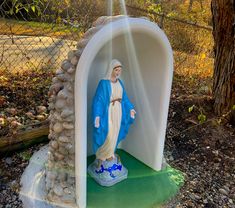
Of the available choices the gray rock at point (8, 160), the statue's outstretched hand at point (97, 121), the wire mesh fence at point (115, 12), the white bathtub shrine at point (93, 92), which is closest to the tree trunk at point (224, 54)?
the wire mesh fence at point (115, 12)

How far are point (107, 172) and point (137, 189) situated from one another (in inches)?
12.2

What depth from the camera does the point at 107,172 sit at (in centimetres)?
288

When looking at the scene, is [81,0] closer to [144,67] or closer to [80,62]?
[144,67]

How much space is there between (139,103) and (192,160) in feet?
3.62

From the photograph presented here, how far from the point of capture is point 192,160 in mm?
3670

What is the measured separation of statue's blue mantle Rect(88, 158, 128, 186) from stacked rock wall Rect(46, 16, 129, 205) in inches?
12.5

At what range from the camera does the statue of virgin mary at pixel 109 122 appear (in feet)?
8.43

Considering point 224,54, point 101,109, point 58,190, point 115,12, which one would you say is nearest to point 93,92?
point 101,109

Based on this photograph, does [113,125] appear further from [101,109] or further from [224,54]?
[224,54]

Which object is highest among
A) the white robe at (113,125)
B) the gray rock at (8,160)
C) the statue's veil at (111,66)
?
the statue's veil at (111,66)

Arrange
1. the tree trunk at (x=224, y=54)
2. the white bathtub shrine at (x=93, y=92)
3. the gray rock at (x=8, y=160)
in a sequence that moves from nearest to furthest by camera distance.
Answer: the white bathtub shrine at (x=93, y=92), the gray rock at (x=8, y=160), the tree trunk at (x=224, y=54)

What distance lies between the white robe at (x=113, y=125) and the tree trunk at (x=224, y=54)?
2019mm

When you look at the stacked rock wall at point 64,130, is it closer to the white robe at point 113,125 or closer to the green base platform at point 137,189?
the green base platform at point 137,189

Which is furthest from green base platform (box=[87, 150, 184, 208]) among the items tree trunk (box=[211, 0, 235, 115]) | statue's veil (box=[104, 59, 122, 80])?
tree trunk (box=[211, 0, 235, 115])
